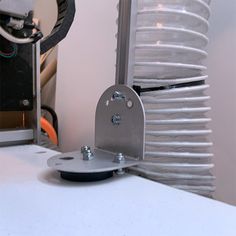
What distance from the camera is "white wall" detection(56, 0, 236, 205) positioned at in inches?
37.2

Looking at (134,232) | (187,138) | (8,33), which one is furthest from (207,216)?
(8,33)

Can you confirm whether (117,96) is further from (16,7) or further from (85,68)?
(85,68)

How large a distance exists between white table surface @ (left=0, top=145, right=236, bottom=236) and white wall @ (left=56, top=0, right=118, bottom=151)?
79 cm

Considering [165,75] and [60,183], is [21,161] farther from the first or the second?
[165,75]

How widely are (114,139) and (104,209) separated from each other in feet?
0.71

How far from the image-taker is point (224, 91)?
96 cm

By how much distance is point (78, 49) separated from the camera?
1.42 m

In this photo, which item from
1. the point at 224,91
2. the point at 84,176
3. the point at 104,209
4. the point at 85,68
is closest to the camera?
the point at 104,209

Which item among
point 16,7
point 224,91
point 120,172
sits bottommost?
point 120,172

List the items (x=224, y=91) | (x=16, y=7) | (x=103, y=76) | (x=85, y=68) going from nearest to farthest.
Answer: (x=16, y=7) → (x=224, y=91) → (x=103, y=76) → (x=85, y=68)

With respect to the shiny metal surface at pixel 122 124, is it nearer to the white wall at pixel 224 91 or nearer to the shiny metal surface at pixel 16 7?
the shiny metal surface at pixel 16 7

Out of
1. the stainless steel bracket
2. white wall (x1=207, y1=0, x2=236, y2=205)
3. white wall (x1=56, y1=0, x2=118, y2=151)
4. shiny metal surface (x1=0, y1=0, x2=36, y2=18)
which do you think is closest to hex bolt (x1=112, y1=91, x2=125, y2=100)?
the stainless steel bracket

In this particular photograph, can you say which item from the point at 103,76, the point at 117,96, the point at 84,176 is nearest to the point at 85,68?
the point at 103,76

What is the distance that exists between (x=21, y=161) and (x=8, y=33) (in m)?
0.31
